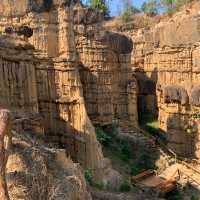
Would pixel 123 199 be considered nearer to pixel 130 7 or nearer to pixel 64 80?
pixel 64 80

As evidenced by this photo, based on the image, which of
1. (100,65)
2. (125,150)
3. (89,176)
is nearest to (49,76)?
(100,65)


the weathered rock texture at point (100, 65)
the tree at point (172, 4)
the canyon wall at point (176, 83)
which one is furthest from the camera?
the tree at point (172, 4)

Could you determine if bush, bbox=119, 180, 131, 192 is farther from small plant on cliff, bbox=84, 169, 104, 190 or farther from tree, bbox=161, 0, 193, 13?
tree, bbox=161, 0, 193, 13

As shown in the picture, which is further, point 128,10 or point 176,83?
point 128,10

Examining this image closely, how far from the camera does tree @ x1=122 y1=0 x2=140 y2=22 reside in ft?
102

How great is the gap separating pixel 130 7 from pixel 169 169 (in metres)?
22.2

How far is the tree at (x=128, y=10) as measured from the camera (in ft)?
102

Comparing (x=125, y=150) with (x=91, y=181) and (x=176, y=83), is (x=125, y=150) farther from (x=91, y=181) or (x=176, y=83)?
(x=176, y=83)

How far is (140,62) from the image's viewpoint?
801 inches

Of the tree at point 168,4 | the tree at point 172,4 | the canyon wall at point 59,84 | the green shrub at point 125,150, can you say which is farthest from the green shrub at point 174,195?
the tree at point 168,4

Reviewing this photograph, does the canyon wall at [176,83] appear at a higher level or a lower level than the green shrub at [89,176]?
higher

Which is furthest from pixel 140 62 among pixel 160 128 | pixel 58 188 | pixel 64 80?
pixel 58 188

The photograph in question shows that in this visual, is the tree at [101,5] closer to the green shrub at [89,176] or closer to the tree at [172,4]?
the tree at [172,4]

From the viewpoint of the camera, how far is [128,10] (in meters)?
33.7
